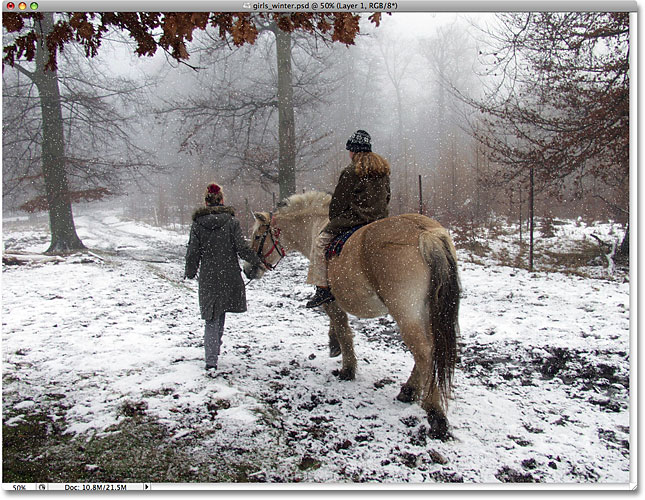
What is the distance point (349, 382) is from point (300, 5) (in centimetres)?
312

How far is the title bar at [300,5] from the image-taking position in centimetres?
196

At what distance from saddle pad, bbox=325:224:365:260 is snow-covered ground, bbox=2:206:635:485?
4.23ft

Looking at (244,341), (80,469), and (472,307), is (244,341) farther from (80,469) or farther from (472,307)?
(472,307)

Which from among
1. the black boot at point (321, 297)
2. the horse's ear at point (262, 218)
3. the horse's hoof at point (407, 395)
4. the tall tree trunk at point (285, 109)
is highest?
the tall tree trunk at point (285, 109)

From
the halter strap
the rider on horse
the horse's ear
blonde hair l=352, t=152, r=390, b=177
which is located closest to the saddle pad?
the rider on horse

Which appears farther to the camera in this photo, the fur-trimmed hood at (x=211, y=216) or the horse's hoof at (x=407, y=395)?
the fur-trimmed hood at (x=211, y=216)

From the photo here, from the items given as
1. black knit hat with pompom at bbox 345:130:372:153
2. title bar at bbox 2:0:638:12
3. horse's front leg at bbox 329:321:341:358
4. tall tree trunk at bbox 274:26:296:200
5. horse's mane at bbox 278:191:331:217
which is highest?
tall tree trunk at bbox 274:26:296:200

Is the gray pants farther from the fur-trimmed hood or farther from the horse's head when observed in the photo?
the fur-trimmed hood

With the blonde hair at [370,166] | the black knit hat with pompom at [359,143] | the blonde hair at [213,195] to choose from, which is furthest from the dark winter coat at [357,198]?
the blonde hair at [213,195]

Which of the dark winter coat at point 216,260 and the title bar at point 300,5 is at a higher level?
the title bar at point 300,5

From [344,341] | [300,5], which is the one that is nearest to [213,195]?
[344,341]

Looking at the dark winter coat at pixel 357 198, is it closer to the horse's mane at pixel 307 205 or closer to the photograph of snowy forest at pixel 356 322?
the photograph of snowy forest at pixel 356 322

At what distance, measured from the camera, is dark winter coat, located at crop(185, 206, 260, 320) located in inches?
141

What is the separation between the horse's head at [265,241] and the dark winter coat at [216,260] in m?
0.28
